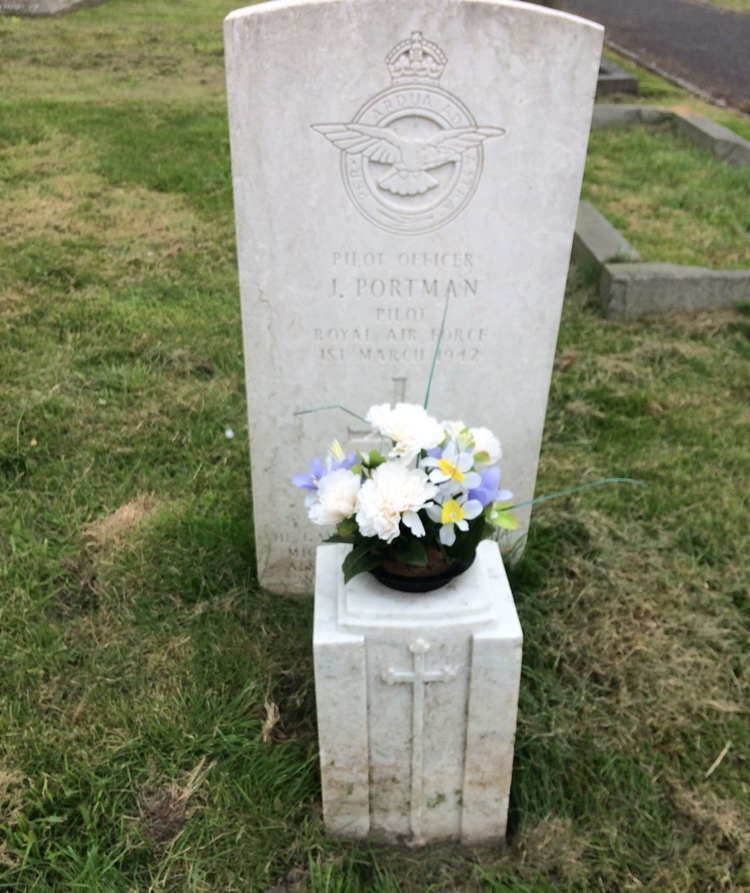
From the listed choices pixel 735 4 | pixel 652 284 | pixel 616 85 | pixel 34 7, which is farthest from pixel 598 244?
pixel 735 4

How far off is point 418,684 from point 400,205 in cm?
112

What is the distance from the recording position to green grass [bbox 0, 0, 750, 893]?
1854 millimetres

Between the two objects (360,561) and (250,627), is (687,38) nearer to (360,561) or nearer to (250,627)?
(250,627)

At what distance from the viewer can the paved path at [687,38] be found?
10.2 metres

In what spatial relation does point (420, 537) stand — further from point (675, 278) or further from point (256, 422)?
point (675, 278)

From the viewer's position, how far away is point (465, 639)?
5.35 feet

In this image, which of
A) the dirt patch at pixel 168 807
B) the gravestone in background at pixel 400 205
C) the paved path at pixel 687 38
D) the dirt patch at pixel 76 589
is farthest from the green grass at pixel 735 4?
the dirt patch at pixel 168 807

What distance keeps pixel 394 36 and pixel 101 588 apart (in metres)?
1.75

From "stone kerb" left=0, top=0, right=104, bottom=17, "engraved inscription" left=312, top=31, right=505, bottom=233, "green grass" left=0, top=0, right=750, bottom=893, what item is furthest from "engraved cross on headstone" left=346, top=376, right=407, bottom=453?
"stone kerb" left=0, top=0, right=104, bottom=17

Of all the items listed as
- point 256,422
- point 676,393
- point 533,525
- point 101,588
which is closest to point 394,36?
point 256,422

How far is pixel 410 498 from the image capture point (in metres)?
1.52

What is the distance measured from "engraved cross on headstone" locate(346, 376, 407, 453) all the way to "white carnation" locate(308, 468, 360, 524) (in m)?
0.68

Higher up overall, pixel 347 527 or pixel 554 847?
pixel 347 527

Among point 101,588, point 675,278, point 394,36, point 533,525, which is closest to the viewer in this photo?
point 394,36
